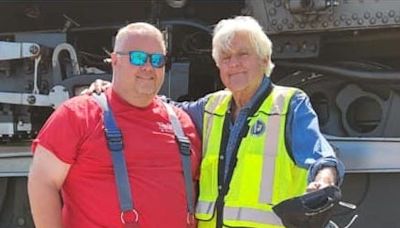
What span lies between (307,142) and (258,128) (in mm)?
205

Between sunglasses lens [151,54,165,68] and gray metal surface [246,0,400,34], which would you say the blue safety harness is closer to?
sunglasses lens [151,54,165,68]

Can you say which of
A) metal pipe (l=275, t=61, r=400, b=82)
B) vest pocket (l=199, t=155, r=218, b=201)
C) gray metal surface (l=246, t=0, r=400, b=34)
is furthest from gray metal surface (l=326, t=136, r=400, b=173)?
vest pocket (l=199, t=155, r=218, b=201)

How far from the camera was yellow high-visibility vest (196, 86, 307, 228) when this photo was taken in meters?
2.82

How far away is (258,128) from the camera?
9.47ft

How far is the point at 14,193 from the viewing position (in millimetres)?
4992

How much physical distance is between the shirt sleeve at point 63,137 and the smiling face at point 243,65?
1.91ft

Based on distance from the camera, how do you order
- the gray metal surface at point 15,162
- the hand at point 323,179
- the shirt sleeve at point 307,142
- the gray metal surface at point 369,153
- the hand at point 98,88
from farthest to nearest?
the gray metal surface at point 15,162 → the gray metal surface at point 369,153 → the hand at point 98,88 → the shirt sleeve at point 307,142 → the hand at point 323,179

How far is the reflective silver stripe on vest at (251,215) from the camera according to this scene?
9.25 feet

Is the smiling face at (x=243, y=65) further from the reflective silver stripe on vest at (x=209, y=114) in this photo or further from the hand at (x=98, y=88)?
the hand at (x=98, y=88)

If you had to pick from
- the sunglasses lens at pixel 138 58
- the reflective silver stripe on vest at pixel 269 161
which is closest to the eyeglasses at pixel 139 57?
the sunglasses lens at pixel 138 58

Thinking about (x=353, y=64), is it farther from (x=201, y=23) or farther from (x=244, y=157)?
(x=244, y=157)

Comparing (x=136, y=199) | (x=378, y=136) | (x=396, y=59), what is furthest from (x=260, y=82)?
(x=396, y=59)

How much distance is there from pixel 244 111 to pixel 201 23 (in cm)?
231

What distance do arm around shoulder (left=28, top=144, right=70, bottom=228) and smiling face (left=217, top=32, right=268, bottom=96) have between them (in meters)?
0.69
